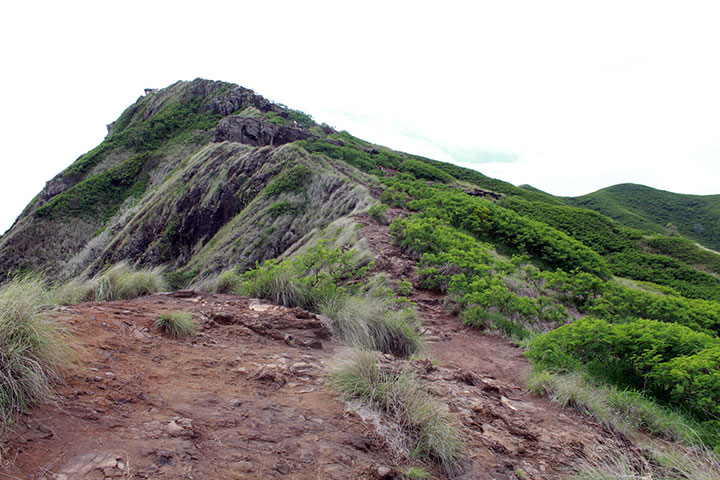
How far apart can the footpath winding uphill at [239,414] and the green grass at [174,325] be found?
0.36ft

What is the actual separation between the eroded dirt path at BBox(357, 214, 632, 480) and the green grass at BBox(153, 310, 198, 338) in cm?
264

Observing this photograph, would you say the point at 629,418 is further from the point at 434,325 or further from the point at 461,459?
the point at 434,325

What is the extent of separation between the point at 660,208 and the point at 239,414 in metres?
82.1

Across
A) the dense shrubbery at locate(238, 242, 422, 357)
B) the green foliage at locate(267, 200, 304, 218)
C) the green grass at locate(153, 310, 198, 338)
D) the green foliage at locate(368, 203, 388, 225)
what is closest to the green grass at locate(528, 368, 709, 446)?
the dense shrubbery at locate(238, 242, 422, 357)

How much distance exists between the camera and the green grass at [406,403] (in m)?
2.82

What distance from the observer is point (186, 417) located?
260 cm

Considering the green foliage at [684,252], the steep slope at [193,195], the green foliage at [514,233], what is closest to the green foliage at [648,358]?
the green foliage at [514,233]

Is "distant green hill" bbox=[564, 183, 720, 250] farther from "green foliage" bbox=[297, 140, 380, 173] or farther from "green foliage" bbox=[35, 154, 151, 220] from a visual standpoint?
"green foliage" bbox=[35, 154, 151, 220]

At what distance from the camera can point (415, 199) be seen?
47.9 ft

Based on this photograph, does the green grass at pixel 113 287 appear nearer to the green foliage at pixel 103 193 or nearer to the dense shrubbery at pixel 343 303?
the dense shrubbery at pixel 343 303

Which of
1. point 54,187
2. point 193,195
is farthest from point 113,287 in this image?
point 54,187

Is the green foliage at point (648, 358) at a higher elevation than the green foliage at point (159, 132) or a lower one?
lower

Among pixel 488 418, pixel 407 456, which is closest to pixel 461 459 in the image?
pixel 407 456

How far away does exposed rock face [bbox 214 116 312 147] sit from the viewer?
34.8m
